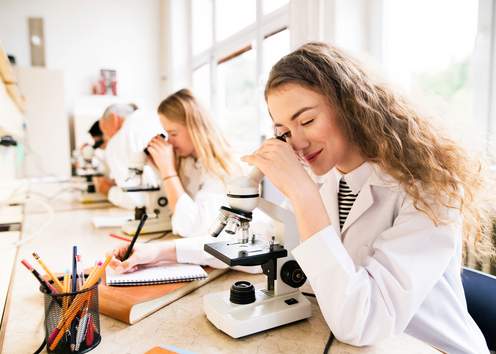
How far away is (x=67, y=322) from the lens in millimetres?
694

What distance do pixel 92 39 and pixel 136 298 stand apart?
14.7 feet

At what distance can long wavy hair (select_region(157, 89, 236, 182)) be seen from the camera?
1.79 m

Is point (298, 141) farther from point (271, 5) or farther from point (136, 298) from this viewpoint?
point (271, 5)

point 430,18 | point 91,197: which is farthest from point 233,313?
point 91,197

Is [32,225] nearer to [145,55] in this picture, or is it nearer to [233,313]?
[233,313]

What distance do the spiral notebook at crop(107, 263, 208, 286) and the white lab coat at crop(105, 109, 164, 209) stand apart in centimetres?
97

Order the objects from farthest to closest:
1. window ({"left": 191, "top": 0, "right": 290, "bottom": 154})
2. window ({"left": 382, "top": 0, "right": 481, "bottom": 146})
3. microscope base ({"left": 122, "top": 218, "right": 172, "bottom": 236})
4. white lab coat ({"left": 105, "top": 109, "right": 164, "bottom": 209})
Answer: window ({"left": 191, "top": 0, "right": 290, "bottom": 154}) < white lab coat ({"left": 105, "top": 109, "right": 164, "bottom": 209}) < microscope base ({"left": 122, "top": 218, "right": 172, "bottom": 236}) < window ({"left": 382, "top": 0, "right": 481, "bottom": 146})

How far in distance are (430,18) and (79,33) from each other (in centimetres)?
407

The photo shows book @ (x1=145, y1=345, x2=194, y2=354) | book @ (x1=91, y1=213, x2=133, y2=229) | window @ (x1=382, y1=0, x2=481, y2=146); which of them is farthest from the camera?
book @ (x1=91, y1=213, x2=133, y2=229)

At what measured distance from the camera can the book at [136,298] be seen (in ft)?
2.69

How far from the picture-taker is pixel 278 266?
2.80 feet

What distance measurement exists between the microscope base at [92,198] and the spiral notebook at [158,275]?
1.60 metres

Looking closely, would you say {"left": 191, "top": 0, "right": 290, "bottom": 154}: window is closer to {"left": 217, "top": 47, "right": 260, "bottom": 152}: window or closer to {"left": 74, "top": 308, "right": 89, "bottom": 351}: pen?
{"left": 217, "top": 47, "right": 260, "bottom": 152}: window

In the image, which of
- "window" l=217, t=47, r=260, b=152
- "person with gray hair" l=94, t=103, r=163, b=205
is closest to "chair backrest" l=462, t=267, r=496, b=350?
"person with gray hair" l=94, t=103, r=163, b=205
